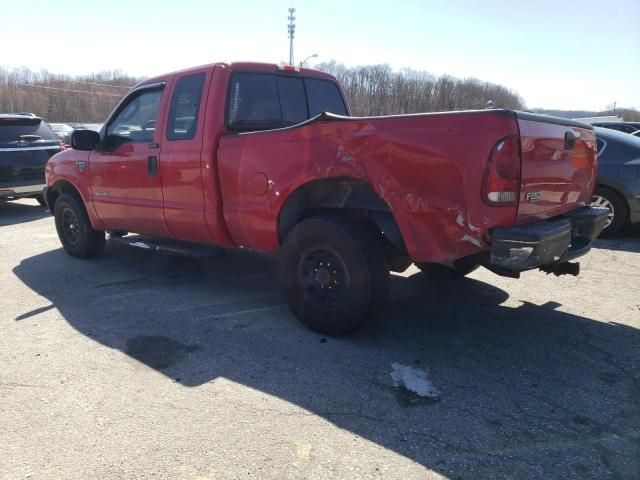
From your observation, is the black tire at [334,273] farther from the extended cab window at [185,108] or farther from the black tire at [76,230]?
the black tire at [76,230]

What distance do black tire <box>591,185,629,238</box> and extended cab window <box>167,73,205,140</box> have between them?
558cm

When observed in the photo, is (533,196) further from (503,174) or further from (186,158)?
(186,158)

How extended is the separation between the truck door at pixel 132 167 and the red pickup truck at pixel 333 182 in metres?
0.02

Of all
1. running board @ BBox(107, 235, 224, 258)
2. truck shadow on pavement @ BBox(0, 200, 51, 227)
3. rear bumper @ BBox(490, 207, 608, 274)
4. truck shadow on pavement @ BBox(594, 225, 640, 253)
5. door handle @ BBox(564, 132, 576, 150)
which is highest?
door handle @ BBox(564, 132, 576, 150)

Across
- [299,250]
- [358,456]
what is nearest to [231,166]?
[299,250]

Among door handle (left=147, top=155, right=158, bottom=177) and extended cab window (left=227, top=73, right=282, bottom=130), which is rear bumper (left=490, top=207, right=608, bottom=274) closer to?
extended cab window (left=227, top=73, right=282, bottom=130)

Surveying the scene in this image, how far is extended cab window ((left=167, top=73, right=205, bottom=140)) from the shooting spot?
4.38m

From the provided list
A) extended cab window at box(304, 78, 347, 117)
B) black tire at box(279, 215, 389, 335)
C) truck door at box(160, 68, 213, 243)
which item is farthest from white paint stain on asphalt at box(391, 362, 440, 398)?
extended cab window at box(304, 78, 347, 117)

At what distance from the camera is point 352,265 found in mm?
3486

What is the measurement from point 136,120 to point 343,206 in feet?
8.90

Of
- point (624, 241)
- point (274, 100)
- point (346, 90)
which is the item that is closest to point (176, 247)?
point (274, 100)

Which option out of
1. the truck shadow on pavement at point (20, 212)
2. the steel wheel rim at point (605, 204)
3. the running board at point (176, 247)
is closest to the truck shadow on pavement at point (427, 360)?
the running board at point (176, 247)

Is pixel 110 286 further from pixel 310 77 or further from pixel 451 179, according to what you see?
pixel 451 179

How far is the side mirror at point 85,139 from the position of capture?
527cm
